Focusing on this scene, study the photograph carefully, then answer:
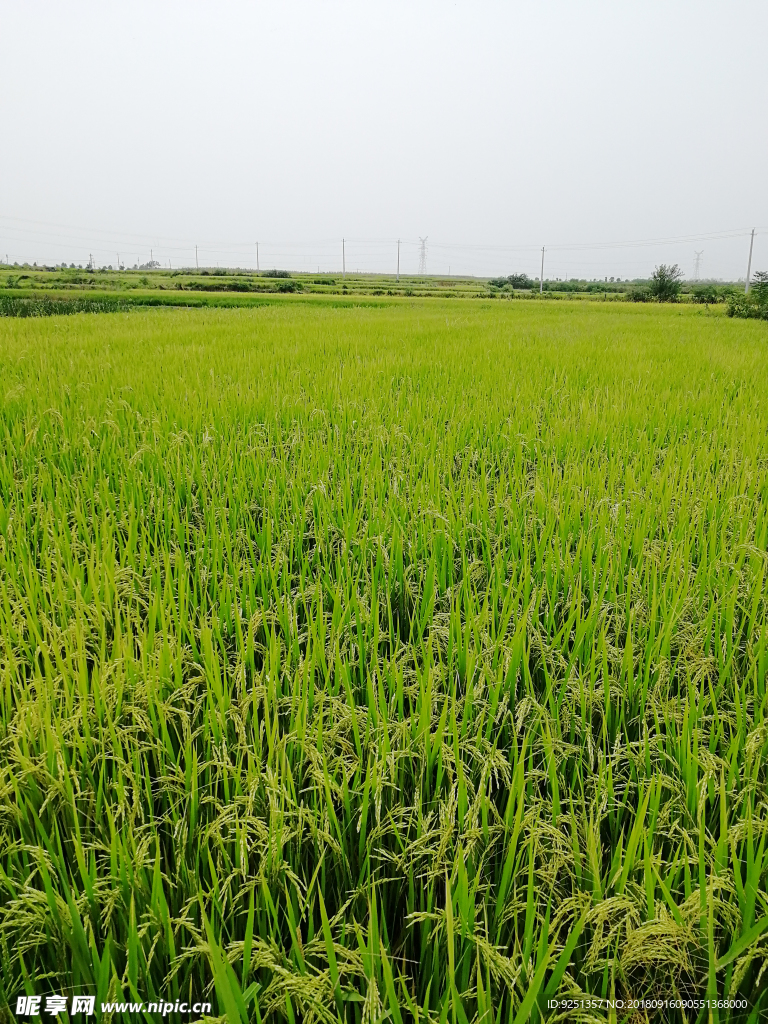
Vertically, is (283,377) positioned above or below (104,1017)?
above

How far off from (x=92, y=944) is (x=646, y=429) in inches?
157

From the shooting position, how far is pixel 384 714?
1.18 meters

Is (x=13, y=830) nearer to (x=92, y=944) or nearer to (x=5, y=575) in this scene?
(x=92, y=944)

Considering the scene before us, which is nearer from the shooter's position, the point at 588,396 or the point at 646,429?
the point at 646,429

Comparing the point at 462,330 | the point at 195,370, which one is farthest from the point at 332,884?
the point at 462,330

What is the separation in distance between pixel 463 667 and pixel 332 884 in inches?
25.0

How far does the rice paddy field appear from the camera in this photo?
0.82 meters

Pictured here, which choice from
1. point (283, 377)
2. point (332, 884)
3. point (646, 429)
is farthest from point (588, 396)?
point (332, 884)

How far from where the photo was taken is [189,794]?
101cm

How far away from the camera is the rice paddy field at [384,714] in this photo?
2.68 ft

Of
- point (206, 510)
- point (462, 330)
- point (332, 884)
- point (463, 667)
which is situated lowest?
point (332, 884)

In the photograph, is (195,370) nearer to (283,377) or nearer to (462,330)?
(283,377)

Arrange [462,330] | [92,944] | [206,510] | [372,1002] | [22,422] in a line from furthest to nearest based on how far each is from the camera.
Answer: [462,330] → [22,422] → [206,510] → [92,944] → [372,1002]

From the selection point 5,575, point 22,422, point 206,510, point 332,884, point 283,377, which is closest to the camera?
point 332,884
